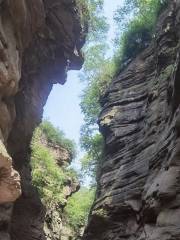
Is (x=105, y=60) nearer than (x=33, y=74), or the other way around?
(x=33, y=74)

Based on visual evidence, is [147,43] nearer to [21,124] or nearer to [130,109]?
[130,109]

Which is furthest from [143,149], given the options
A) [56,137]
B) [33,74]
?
[56,137]

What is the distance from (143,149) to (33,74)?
6.06 metres

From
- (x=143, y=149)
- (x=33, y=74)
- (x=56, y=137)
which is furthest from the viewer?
(x=56, y=137)

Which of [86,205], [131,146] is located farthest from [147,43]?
[86,205]

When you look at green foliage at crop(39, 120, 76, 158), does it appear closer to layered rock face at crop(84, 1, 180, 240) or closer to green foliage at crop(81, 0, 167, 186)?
green foliage at crop(81, 0, 167, 186)

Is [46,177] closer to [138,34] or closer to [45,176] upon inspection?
[45,176]

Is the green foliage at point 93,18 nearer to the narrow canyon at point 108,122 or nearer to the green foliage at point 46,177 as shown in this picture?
the narrow canyon at point 108,122

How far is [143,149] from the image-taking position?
14.9 meters

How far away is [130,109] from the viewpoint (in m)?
17.6

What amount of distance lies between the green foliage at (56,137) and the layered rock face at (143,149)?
699 centimetres

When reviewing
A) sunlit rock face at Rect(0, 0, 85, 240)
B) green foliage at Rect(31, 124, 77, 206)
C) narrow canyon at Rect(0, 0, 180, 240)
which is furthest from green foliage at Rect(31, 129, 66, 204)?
sunlit rock face at Rect(0, 0, 85, 240)

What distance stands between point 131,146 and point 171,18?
5658 mm

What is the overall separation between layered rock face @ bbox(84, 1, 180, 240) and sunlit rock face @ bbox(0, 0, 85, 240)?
264 centimetres
